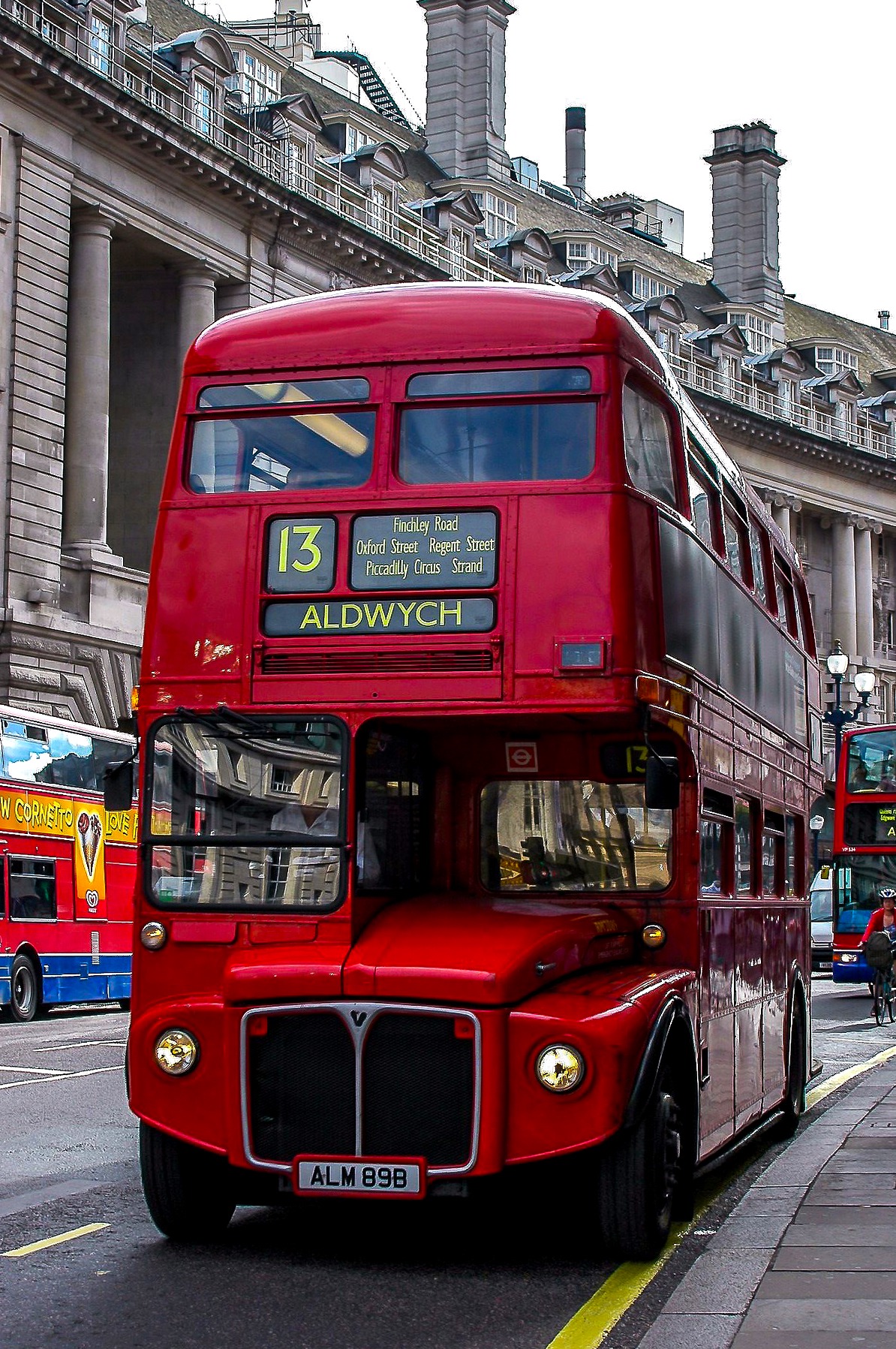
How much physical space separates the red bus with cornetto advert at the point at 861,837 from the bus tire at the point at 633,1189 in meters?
23.8

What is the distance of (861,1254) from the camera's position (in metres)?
7.49

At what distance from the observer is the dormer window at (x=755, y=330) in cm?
7675

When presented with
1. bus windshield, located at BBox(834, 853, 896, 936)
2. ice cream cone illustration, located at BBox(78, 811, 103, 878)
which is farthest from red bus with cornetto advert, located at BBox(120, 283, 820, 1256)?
bus windshield, located at BBox(834, 853, 896, 936)

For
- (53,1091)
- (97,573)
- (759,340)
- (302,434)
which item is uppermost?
(759,340)

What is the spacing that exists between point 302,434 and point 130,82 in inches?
1426

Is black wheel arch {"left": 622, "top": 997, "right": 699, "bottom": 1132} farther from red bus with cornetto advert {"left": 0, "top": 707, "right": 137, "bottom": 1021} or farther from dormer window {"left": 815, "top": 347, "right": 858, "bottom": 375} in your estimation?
dormer window {"left": 815, "top": 347, "right": 858, "bottom": 375}

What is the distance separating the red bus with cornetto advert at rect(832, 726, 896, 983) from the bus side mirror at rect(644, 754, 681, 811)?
23745 millimetres

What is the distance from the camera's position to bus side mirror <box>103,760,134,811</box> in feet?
28.1

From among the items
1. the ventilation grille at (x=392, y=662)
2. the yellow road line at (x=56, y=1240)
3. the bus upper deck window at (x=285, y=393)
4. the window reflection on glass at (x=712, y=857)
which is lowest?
the yellow road line at (x=56, y=1240)

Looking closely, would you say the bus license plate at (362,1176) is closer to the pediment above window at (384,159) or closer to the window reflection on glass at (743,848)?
the window reflection on glass at (743,848)

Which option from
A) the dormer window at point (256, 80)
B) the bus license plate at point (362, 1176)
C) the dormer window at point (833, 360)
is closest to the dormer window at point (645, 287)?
the dormer window at point (833, 360)

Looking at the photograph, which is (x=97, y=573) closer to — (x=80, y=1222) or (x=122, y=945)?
(x=122, y=945)

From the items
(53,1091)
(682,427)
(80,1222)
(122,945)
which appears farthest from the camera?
(122,945)

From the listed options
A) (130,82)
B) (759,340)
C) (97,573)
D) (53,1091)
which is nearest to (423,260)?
(130,82)
